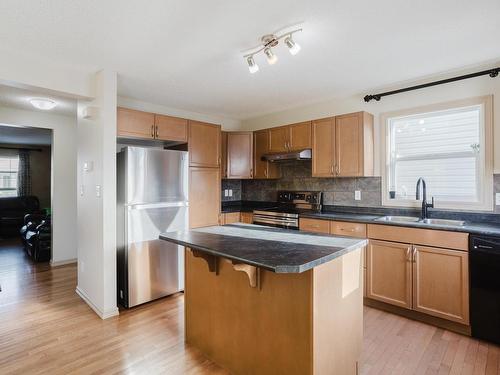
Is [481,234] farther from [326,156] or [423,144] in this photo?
[326,156]

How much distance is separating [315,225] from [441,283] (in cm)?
133

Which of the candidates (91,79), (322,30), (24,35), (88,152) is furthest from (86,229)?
(322,30)

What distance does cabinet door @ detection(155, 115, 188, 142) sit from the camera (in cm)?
341

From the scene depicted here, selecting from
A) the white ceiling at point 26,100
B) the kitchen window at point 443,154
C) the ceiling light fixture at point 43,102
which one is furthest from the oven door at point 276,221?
the ceiling light fixture at point 43,102

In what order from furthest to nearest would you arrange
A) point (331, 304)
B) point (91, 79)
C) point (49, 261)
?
1. point (49, 261)
2. point (91, 79)
3. point (331, 304)

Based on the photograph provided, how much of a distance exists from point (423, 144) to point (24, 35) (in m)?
3.89

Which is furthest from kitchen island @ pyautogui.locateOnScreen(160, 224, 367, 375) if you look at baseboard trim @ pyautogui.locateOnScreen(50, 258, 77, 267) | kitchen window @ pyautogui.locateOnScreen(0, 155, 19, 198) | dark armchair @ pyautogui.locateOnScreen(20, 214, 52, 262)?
kitchen window @ pyautogui.locateOnScreen(0, 155, 19, 198)

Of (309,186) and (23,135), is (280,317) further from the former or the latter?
(23,135)

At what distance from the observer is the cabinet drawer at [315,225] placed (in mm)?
3268

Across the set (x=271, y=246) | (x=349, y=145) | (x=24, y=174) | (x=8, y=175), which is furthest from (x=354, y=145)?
(x=8, y=175)

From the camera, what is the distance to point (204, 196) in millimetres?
3846

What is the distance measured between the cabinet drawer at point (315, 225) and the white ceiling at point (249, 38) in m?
1.63

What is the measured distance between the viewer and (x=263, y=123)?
480 cm

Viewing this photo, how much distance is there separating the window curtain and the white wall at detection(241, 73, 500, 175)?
271 inches
